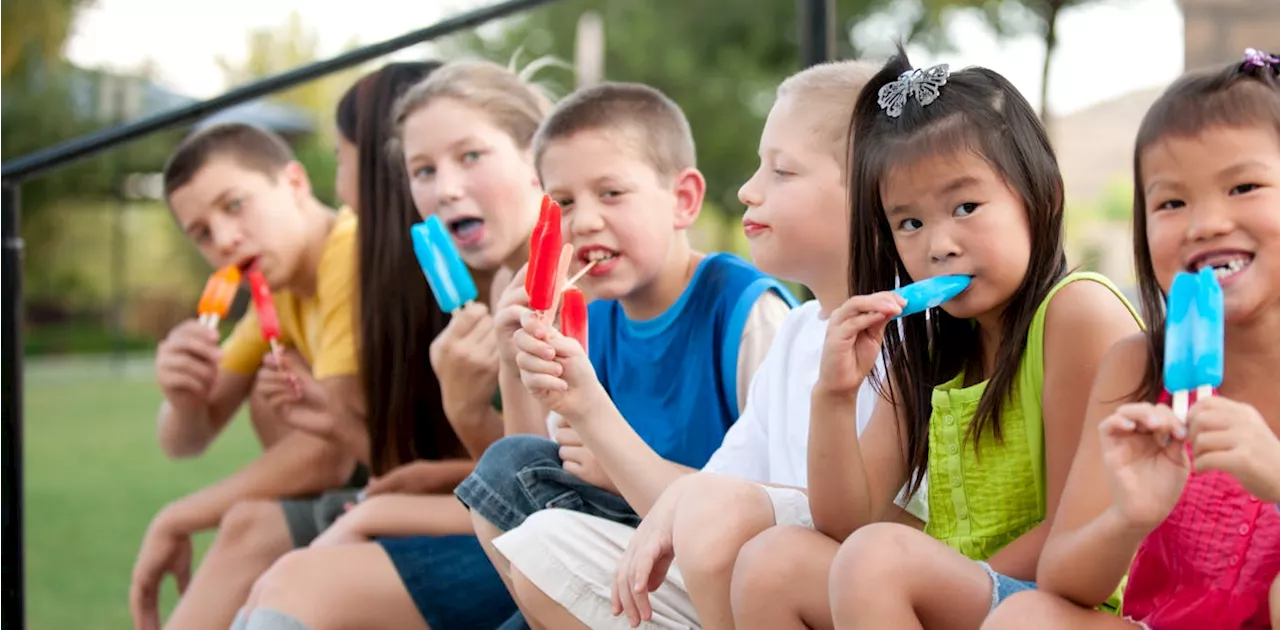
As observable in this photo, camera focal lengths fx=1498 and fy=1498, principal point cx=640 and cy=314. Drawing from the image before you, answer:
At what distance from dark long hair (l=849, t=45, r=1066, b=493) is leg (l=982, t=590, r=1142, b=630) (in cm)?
31

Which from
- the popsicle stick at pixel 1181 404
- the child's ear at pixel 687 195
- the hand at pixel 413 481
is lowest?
the hand at pixel 413 481

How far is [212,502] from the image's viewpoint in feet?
10.1

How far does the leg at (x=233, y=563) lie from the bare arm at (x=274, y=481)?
0.10 m

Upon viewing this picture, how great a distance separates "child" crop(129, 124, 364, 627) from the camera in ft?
9.76

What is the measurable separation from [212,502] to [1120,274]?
42.3 feet

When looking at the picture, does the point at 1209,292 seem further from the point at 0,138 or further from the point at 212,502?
the point at 0,138

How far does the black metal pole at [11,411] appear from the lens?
108 inches

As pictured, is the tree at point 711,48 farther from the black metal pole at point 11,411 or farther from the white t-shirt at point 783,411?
the white t-shirt at point 783,411

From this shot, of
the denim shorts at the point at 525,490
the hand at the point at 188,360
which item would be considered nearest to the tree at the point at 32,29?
the hand at the point at 188,360

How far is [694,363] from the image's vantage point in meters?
2.34

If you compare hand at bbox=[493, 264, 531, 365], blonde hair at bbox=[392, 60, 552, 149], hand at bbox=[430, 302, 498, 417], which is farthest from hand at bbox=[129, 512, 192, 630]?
hand at bbox=[493, 264, 531, 365]

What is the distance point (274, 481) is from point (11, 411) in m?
0.53

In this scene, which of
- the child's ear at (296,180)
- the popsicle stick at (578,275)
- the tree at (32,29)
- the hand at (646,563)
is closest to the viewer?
the hand at (646,563)

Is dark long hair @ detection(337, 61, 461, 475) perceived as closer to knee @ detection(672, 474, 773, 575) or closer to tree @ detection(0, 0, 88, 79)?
knee @ detection(672, 474, 773, 575)
